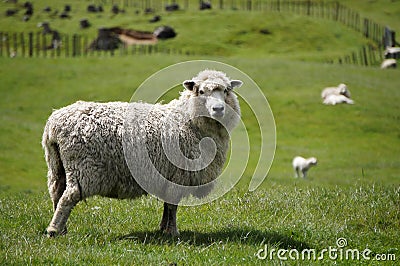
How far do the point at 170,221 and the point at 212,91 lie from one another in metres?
2.03

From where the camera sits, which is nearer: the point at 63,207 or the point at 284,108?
the point at 63,207

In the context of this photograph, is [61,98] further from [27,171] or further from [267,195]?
[267,195]

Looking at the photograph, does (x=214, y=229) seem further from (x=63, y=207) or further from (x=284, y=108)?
(x=284, y=108)

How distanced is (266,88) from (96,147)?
3390 cm

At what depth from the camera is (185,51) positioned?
66.1 metres

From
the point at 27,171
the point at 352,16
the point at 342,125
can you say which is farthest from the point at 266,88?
the point at 352,16

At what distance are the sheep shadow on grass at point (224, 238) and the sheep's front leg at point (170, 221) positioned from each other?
0.10m

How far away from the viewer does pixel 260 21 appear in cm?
7694

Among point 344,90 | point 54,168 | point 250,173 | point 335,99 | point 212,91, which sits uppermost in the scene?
point 212,91

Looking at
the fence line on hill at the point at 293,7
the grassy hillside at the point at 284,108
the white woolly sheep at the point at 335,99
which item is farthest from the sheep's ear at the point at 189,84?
the fence line on hill at the point at 293,7

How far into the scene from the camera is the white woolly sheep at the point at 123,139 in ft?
24.9

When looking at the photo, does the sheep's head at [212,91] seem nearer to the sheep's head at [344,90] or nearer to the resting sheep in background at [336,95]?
the resting sheep in background at [336,95]

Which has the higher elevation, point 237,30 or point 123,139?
point 123,139

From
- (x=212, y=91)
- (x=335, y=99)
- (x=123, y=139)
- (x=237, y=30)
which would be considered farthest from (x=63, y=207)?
(x=237, y=30)
